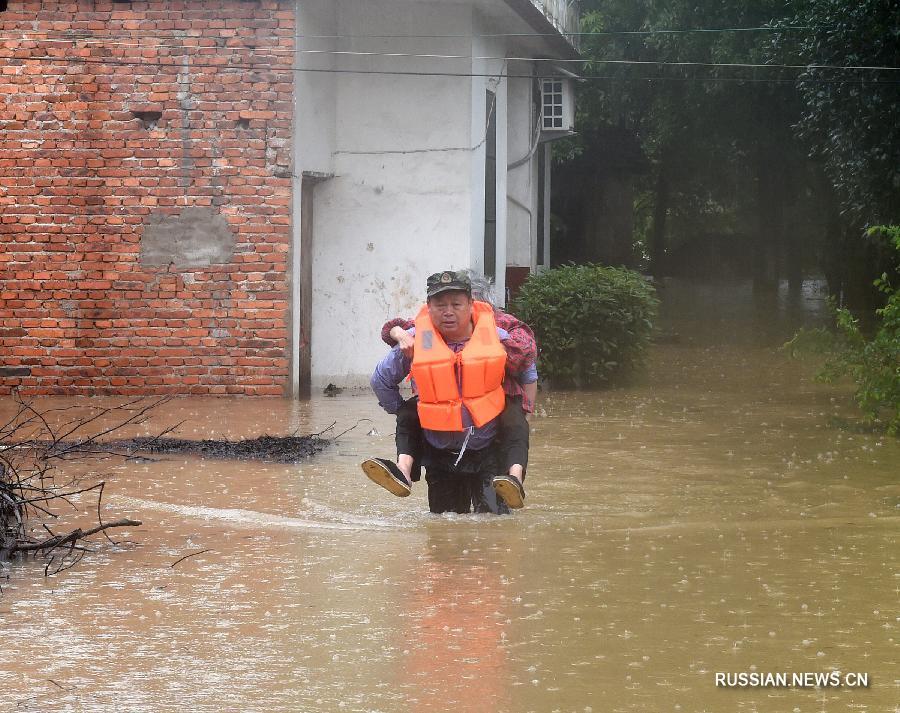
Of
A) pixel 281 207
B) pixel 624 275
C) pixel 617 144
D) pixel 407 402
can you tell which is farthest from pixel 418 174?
pixel 617 144

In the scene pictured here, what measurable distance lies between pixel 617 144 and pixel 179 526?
26.6 meters

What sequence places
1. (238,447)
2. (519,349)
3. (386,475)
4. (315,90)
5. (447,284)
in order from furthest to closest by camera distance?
(315,90), (238,447), (519,349), (447,284), (386,475)

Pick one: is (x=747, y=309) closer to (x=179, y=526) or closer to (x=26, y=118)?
(x=26, y=118)

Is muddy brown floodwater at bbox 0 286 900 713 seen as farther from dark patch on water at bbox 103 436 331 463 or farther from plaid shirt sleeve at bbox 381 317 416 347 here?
plaid shirt sleeve at bbox 381 317 416 347

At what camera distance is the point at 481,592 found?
21.7 feet

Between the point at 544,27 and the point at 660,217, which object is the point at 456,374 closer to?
the point at 544,27

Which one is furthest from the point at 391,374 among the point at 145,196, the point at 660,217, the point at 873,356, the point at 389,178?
the point at 660,217

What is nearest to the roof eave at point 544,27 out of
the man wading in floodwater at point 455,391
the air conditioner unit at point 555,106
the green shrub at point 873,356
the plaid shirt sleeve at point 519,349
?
the air conditioner unit at point 555,106

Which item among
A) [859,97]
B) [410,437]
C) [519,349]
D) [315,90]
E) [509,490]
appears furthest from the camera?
[859,97]

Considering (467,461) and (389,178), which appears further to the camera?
(389,178)

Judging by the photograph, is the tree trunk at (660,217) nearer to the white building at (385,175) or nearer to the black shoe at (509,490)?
the white building at (385,175)

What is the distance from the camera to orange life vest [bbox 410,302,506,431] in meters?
8.16

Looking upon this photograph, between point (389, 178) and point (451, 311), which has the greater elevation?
point (389, 178)

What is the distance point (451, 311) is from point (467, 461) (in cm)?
93
